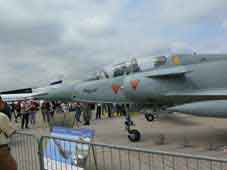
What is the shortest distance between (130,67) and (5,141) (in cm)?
577

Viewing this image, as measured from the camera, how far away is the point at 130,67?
9.30 m

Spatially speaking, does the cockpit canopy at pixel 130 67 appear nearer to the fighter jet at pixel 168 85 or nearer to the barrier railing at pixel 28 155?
the fighter jet at pixel 168 85

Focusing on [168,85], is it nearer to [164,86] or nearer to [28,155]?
[164,86]

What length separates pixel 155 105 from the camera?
29.8 ft

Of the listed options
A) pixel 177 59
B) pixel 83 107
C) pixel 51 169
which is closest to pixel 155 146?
pixel 177 59

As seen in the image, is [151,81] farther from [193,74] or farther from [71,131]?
[71,131]

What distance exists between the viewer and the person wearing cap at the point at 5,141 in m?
4.12

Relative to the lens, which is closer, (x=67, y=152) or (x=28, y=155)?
(x=67, y=152)

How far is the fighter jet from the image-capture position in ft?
24.8

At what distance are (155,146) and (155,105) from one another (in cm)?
143

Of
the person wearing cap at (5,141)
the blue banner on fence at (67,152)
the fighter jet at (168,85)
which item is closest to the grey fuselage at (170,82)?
the fighter jet at (168,85)

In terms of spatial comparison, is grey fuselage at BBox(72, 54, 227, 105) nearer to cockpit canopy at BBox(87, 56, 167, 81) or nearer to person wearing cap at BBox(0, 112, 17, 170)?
cockpit canopy at BBox(87, 56, 167, 81)

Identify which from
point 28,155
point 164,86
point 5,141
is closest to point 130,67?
point 164,86

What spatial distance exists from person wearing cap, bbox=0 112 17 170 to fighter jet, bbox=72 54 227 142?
4.73 metres
